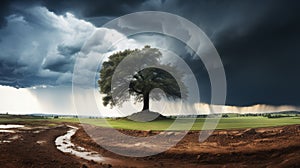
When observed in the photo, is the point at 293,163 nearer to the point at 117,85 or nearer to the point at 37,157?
the point at 37,157

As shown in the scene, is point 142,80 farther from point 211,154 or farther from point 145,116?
point 211,154

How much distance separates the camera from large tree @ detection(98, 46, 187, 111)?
126 feet

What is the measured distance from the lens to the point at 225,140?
50.4 feet

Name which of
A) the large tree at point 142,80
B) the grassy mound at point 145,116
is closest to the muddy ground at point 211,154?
the grassy mound at point 145,116

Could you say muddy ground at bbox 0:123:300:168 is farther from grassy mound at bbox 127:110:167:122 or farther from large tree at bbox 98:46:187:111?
large tree at bbox 98:46:187:111

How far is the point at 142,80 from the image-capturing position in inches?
1522

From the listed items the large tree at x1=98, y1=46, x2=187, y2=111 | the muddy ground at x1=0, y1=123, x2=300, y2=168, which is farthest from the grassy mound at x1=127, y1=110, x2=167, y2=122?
the muddy ground at x1=0, y1=123, x2=300, y2=168

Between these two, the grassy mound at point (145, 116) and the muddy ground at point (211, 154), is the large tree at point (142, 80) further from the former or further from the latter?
the muddy ground at point (211, 154)

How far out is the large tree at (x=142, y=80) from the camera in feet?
126

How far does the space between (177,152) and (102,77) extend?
2962 cm

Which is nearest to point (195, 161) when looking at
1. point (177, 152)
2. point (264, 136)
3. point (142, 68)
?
point (177, 152)

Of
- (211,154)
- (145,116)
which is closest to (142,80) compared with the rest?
(145,116)

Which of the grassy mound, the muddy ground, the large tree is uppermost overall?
the large tree

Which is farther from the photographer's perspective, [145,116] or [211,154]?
[145,116]
